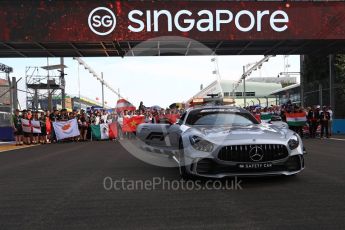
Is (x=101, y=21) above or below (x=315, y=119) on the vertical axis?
above

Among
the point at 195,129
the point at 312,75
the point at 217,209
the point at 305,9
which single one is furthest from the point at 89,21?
the point at 312,75

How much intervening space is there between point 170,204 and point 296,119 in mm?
15145

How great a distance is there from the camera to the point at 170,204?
5.05 meters

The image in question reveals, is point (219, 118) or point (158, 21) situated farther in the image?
point (158, 21)

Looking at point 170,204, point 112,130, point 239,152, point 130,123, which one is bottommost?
point 170,204

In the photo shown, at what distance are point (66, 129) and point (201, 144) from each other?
14.3 meters

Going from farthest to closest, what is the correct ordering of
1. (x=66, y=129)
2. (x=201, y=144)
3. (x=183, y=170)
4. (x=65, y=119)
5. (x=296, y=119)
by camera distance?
(x=65, y=119)
(x=66, y=129)
(x=296, y=119)
(x=183, y=170)
(x=201, y=144)

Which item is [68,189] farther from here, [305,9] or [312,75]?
[312,75]

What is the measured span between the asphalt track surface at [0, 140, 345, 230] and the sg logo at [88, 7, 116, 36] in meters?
10.6

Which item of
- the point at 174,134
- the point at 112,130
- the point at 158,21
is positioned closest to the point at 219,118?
the point at 174,134

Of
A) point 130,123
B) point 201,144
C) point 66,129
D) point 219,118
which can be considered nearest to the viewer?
point 201,144

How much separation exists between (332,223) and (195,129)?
10.4ft

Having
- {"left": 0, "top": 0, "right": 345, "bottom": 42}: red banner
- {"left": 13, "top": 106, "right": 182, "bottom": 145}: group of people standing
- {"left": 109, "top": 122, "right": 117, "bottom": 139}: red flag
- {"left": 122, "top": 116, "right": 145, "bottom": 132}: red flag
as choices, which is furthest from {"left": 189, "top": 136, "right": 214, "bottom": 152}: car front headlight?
{"left": 122, "top": 116, "right": 145, "bottom": 132}: red flag

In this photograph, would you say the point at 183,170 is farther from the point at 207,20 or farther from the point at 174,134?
the point at 207,20
